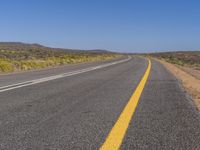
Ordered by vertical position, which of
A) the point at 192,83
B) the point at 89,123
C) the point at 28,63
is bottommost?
the point at 28,63

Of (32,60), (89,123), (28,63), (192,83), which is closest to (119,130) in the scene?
(89,123)

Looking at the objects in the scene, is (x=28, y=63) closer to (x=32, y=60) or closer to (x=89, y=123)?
(x=32, y=60)

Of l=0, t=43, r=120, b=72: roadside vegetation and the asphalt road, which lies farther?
l=0, t=43, r=120, b=72: roadside vegetation

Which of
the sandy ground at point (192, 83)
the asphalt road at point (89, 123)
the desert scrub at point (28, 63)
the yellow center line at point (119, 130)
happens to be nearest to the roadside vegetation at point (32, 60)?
the desert scrub at point (28, 63)

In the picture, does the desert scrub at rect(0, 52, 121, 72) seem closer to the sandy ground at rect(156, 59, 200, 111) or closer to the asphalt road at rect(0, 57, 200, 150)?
the sandy ground at rect(156, 59, 200, 111)

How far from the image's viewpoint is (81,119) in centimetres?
533

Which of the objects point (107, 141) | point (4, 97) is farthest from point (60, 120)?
point (4, 97)

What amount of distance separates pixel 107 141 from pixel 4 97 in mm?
4477

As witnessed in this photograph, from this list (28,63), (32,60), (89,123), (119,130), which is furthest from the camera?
(32,60)

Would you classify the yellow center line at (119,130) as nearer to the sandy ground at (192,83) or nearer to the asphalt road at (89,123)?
the asphalt road at (89,123)

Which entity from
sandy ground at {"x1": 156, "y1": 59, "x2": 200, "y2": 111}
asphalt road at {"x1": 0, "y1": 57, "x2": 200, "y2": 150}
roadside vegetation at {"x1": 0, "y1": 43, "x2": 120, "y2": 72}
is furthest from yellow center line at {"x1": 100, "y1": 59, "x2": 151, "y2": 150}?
roadside vegetation at {"x1": 0, "y1": 43, "x2": 120, "y2": 72}

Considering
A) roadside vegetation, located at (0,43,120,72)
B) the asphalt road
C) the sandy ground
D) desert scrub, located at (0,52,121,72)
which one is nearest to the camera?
the asphalt road

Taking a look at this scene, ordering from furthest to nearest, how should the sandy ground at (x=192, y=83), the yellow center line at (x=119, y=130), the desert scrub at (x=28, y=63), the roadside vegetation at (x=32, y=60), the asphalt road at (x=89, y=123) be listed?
the roadside vegetation at (x=32, y=60), the desert scrub at (x=28, y=63), the sandy ground at (x=192, y=83), the asphalt road at (x=89, y=123), the yellow center line at (x=119, y=130)

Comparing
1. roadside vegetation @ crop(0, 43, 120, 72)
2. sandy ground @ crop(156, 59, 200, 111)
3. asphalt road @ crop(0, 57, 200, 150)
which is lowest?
roadside vegetation @ crop(0, 43, 120, 72)
